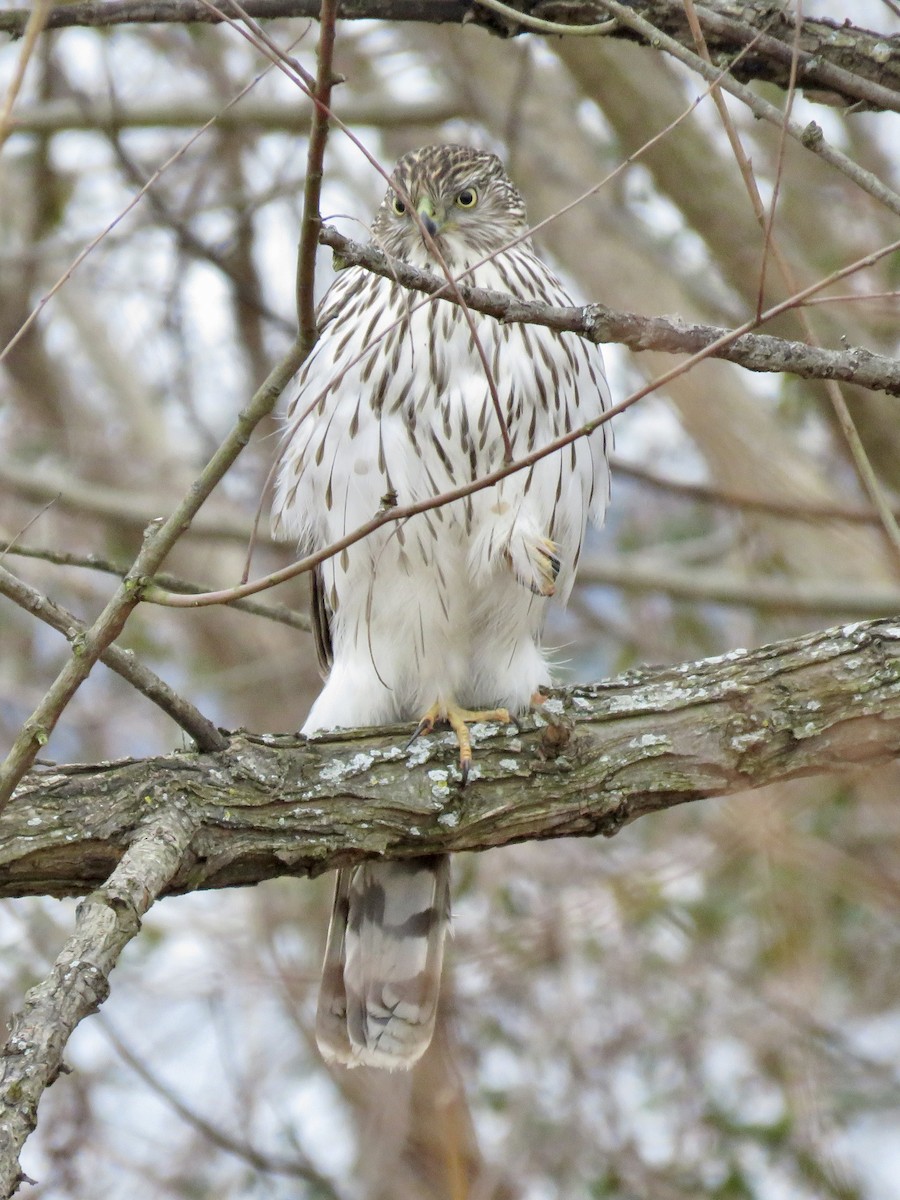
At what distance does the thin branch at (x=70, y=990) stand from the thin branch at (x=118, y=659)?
263mm

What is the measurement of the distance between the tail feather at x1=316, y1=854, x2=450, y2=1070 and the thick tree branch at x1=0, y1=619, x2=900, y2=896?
793mm

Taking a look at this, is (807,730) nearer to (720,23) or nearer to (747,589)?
(720,23)

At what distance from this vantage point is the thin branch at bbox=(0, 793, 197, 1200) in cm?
206

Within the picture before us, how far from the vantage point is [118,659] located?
100 inches

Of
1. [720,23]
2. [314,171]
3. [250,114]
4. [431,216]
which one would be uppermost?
[250,114]

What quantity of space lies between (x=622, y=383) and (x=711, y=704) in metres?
4.13

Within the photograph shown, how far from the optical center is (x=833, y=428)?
17.5 feet

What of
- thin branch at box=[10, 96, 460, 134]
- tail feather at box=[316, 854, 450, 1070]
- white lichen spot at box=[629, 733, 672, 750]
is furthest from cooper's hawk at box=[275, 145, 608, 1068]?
thin branch at box=[10, 96, 460, 134]

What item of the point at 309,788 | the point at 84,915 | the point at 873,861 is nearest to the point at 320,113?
the point at 84,915

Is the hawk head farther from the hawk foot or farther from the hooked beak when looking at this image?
the hawk foot

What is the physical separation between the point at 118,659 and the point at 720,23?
1.78 m

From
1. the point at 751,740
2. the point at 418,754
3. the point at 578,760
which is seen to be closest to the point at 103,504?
the point at 418,754

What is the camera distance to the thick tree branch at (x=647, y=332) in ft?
7.72

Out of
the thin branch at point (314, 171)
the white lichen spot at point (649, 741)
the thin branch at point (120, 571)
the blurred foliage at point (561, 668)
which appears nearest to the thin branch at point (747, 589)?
the blurred foliage at point (561, 668)
